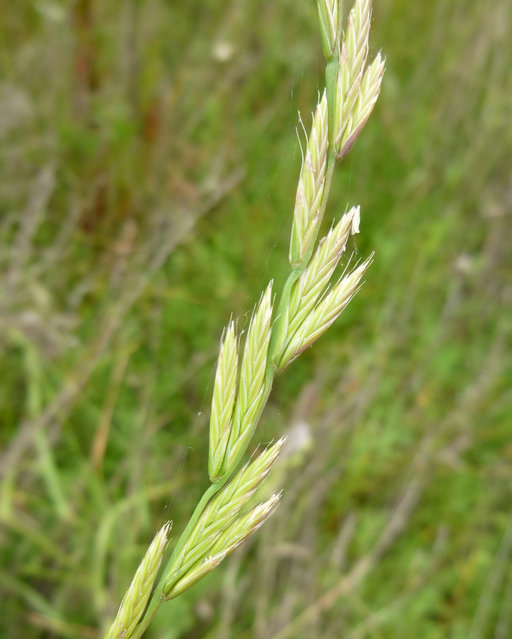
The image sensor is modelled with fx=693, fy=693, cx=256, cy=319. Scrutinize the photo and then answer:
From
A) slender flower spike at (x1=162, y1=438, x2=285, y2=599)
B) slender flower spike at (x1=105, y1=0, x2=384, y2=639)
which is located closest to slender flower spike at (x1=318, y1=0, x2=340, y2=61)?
slender flower spike at (x1=105, y1=0, x2=384, y2=639)

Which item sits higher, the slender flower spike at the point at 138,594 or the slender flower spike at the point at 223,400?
the slender flower spike at the point at 223,400

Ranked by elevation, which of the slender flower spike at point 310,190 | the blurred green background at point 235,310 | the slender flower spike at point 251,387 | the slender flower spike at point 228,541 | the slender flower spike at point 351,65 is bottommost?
the slender flower spike at point 228,541

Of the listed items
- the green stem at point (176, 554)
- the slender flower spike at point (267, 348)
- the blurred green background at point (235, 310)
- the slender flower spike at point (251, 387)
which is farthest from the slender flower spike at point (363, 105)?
the blurred green background at point (235, 310)

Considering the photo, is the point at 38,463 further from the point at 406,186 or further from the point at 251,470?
the point at 406,186

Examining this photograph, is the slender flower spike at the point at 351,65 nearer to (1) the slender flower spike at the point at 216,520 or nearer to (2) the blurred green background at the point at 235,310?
(1) the slender flower spike at the point at 216,520

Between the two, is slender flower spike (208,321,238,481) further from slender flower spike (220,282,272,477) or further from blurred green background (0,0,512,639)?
blurred green background (0,0,512,639)

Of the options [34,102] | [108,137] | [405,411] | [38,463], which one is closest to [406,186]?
[405,411]
